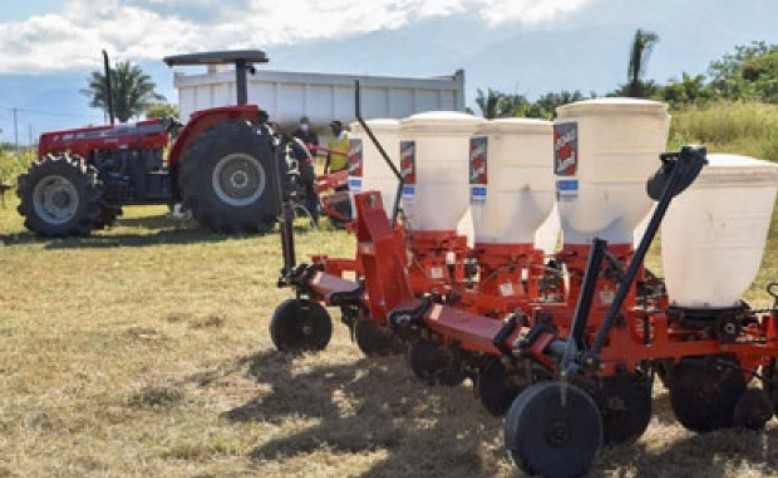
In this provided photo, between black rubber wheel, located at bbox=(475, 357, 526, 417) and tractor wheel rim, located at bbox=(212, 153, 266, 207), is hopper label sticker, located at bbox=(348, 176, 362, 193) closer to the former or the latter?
black rubber wheel, located at bbox=(475, 357, 526, 417)

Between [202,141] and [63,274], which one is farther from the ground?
[202,141]

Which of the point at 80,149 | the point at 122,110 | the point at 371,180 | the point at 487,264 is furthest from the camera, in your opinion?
the point at 122,110

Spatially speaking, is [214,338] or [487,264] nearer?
[487,264]

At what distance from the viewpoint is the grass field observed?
3980mm

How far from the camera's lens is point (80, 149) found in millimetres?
13711

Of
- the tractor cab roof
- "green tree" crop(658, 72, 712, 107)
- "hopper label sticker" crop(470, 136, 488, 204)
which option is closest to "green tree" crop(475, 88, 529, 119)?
"green tree" crop(658, 72, 712, 107)

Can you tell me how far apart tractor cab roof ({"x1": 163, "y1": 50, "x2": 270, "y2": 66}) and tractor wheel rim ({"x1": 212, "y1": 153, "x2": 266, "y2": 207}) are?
129 centimetres

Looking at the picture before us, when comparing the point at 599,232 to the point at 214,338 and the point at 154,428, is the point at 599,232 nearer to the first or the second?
the point at 154,428

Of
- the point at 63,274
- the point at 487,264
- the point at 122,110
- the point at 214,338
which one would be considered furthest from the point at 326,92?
the point at 122,110

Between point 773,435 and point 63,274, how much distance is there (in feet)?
23.2

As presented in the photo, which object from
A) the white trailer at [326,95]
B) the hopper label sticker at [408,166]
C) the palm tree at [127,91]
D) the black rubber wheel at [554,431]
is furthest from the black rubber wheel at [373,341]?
the palm tree at [127,91]

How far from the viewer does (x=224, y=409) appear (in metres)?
4.91

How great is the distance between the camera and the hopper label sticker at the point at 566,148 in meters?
4.15

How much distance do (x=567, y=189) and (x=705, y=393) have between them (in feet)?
3.24
